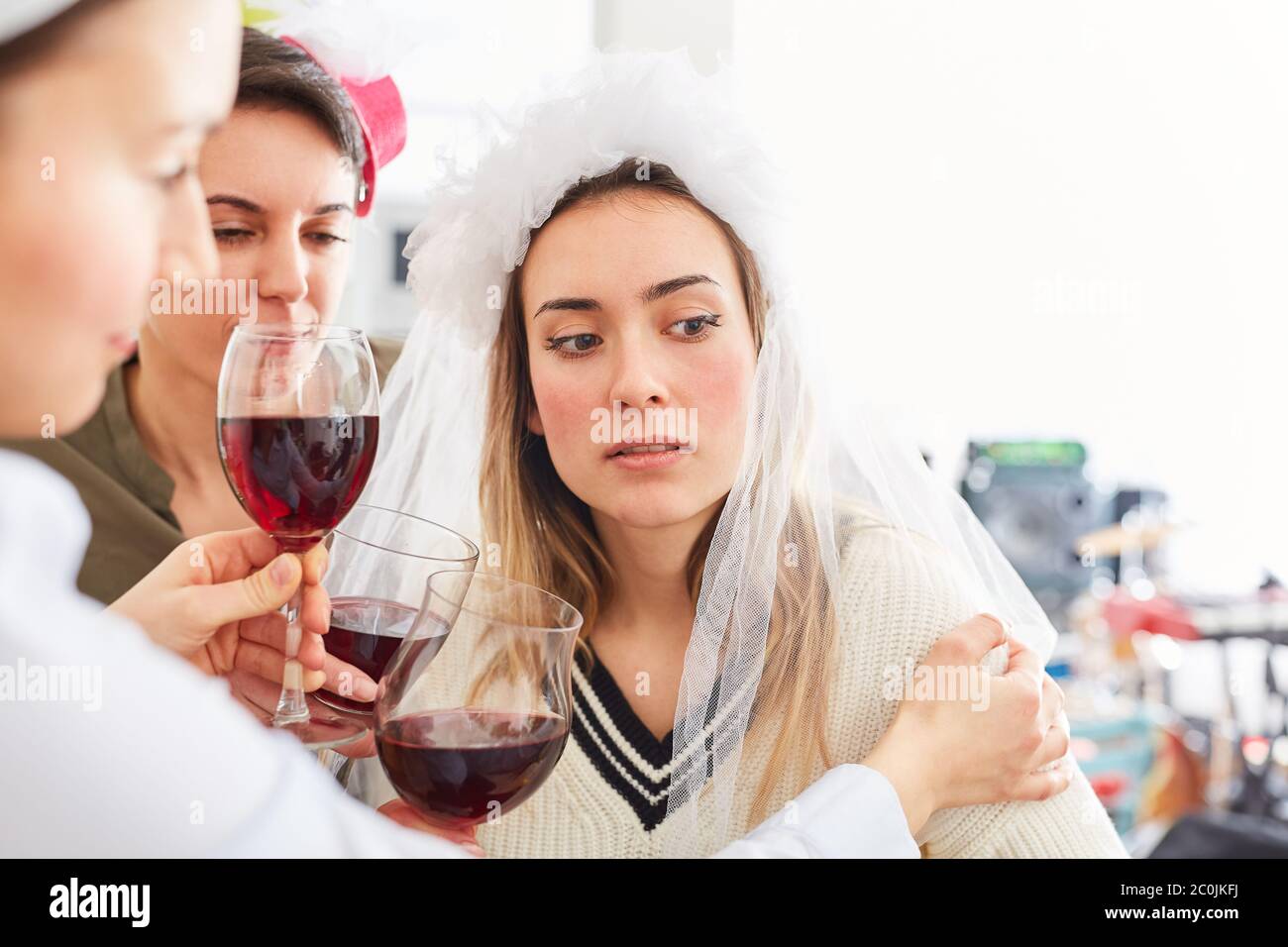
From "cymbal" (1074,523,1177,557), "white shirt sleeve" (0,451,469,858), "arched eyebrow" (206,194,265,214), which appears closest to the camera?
"white shirt sleeve" (0,451,469,858)

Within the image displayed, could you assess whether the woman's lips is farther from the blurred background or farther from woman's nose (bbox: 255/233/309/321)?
woman's nose (bbox: 255/233/309/321)

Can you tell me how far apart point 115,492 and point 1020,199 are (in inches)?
52.7

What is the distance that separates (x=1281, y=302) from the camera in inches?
59.7

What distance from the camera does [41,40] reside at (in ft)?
2.17

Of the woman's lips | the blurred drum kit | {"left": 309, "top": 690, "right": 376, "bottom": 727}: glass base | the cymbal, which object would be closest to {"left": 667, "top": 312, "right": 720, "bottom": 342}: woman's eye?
the woman's lips

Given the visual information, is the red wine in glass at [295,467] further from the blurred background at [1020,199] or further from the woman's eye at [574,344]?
the blurred background at [1020,199]

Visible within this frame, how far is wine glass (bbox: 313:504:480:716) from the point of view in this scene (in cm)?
89

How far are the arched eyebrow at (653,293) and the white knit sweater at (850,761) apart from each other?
0.30 metres

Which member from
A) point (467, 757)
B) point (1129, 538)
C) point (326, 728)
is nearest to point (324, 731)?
point (326, 728)

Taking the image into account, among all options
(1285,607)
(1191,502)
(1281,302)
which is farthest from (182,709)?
(1285,607)

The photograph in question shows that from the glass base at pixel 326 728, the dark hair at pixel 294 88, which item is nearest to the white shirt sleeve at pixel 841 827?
the glass base at pixel 326 728

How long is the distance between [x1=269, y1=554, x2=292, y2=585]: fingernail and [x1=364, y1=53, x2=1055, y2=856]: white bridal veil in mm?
354
